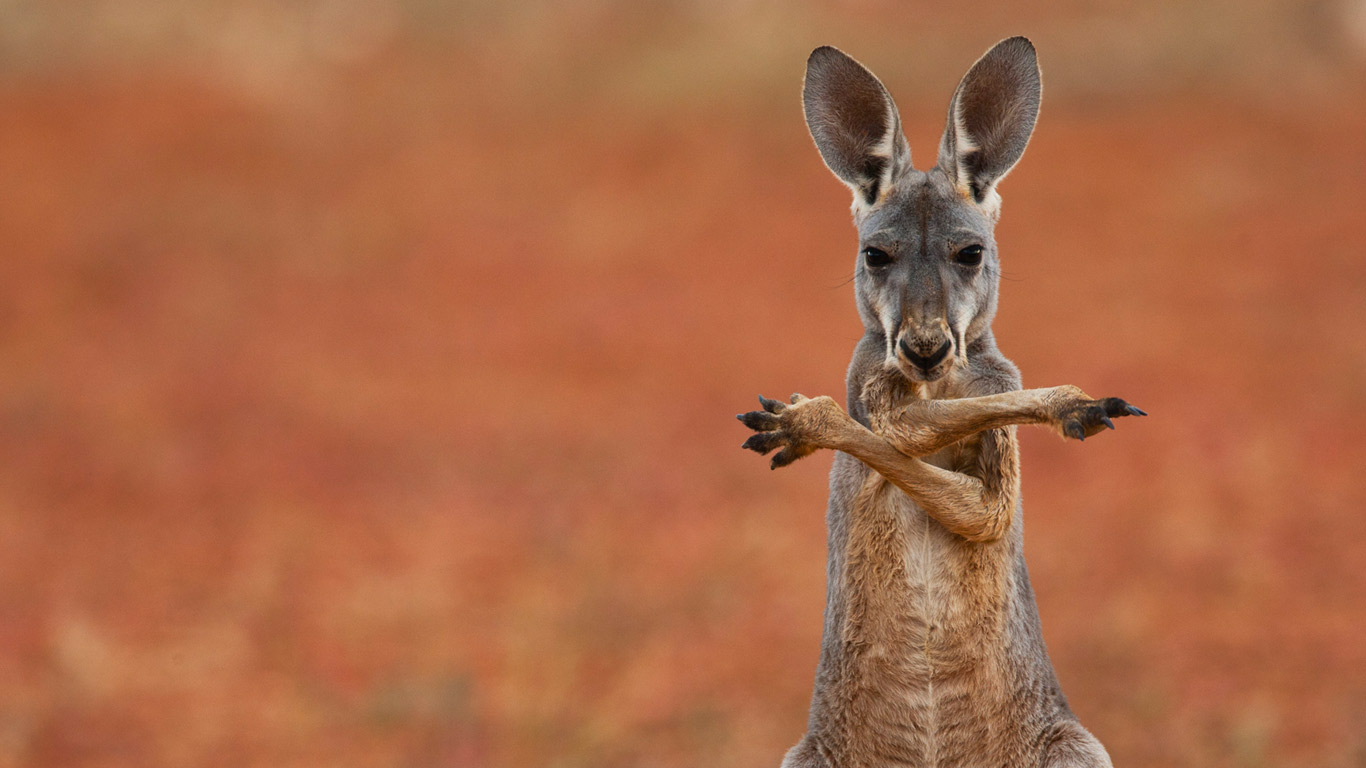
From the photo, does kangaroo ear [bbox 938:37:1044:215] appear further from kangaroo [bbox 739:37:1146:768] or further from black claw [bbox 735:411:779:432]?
black claw [bbox 735:411:779:432]

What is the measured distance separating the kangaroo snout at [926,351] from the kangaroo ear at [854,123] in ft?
2.52

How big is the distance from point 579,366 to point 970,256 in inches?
632

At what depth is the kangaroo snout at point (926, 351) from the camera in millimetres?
3648

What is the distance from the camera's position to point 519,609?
11.9 metres

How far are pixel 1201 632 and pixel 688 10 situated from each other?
23003 millimetres

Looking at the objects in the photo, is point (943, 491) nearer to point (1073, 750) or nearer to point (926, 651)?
point (926, 651)

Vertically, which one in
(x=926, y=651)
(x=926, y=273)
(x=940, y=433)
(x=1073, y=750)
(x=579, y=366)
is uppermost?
(x=579, y=366)

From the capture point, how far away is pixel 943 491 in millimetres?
3781

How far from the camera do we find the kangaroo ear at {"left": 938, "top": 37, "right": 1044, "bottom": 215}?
402 centimetres

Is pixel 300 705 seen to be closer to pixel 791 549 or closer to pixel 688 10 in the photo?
pixel 791 549

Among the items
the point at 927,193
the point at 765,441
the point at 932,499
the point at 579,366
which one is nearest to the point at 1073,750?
the point at 932,499

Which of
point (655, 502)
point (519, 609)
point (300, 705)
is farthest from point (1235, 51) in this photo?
A: point (300, 705)

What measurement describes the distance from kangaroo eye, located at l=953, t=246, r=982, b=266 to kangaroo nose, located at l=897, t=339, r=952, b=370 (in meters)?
0.36

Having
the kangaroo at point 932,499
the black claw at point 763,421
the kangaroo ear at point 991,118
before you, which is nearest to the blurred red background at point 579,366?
the kangaroo at point 932,499
